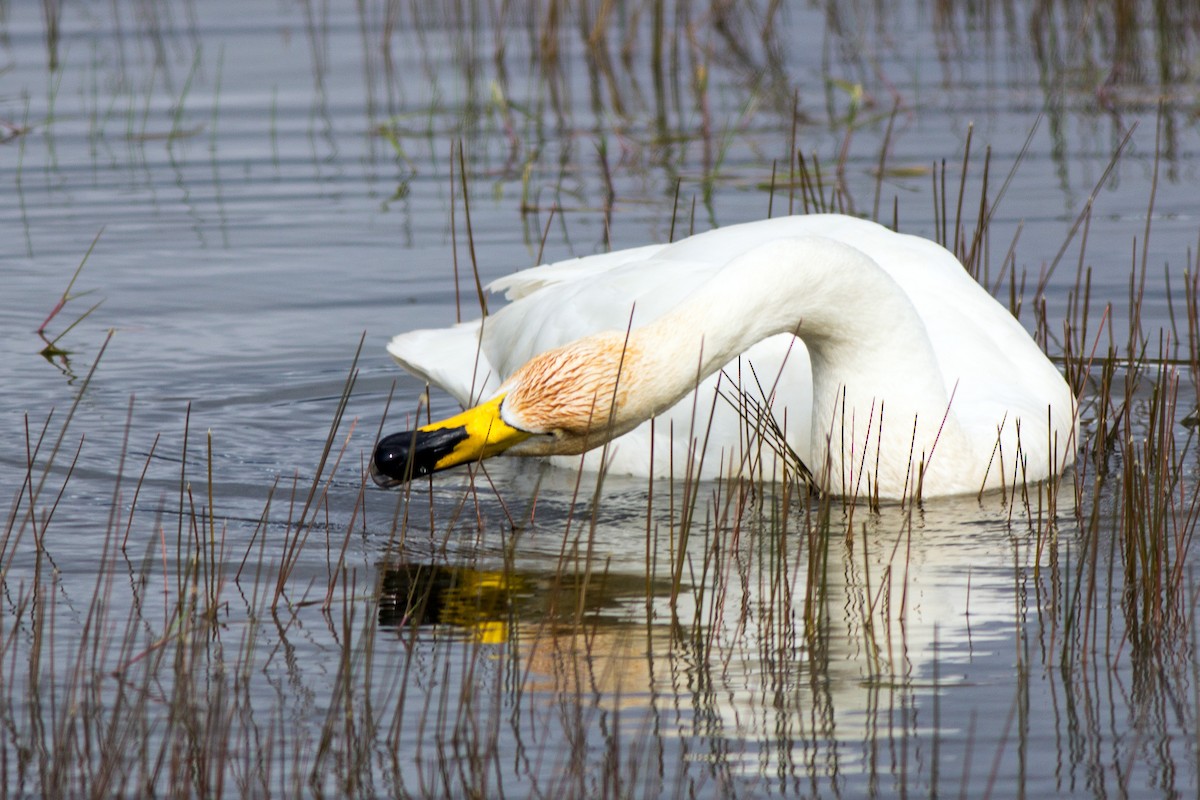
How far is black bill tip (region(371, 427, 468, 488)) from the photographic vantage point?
5.25 meters

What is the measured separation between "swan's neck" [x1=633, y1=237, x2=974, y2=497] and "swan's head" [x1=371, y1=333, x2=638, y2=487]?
62cm

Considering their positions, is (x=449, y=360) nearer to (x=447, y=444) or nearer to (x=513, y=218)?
(x=447, y=444)

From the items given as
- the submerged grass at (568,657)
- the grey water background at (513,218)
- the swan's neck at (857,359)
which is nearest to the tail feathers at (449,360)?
the grey water background at (513,218)

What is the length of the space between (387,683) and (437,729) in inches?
16.5

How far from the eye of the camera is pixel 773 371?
6691 mm

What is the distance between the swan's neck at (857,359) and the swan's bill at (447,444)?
84 cm

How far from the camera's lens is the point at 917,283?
23.0ft

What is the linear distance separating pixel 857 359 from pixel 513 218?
4785 millimetres

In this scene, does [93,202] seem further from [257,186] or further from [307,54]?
[307,54]

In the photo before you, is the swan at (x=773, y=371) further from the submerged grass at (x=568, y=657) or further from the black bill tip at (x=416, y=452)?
the submerged grass at (x=568, y=657)

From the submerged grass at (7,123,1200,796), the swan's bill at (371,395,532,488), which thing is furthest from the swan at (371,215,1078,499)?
the submerged grass at (7,123,1200,796)

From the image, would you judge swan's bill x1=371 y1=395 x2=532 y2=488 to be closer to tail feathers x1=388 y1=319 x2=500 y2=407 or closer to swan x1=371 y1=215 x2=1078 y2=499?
swan x1=371 y1=215 x2=1078 y2=499

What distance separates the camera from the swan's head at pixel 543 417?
16.9ft

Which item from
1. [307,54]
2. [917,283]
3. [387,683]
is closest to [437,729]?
[387,683]
